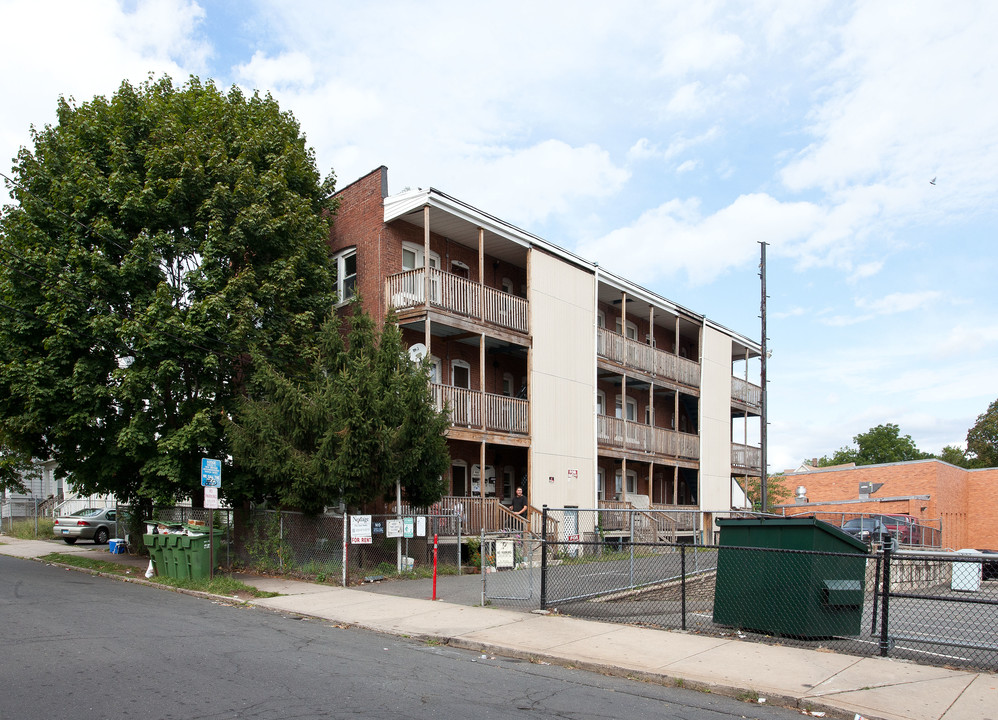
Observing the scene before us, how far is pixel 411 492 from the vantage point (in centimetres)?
1733

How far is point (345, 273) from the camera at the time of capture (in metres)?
23.2

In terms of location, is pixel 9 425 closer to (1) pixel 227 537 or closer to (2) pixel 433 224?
(1) pixel 227 537

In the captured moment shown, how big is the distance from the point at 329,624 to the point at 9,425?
11.0 m

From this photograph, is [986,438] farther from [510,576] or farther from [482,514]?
[510,576]

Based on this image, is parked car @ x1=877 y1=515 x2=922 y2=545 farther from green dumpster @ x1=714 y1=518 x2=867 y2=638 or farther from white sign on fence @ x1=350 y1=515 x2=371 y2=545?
white sign on fence @ x1=350 y1=515 x2=371 y2=545

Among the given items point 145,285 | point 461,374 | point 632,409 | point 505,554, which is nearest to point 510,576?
point 505,554

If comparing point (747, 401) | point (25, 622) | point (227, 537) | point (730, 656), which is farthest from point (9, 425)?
point (747, 401)

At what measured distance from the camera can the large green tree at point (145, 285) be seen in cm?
1711

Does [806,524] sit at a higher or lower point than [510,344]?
lower

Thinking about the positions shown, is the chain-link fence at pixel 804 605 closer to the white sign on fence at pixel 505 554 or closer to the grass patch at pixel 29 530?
the white sign on fence at pixel 505 554

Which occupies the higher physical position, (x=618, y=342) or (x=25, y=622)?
(x=618, y=342)

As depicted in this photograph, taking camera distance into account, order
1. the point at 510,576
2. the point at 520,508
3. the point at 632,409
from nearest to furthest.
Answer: the point at 510,576 < the point at 520,508 < the point at 632,409

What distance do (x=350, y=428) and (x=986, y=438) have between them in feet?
245

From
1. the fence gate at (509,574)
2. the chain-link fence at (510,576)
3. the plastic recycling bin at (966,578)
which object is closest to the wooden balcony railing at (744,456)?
the plastic recycling bin at (966,578)
